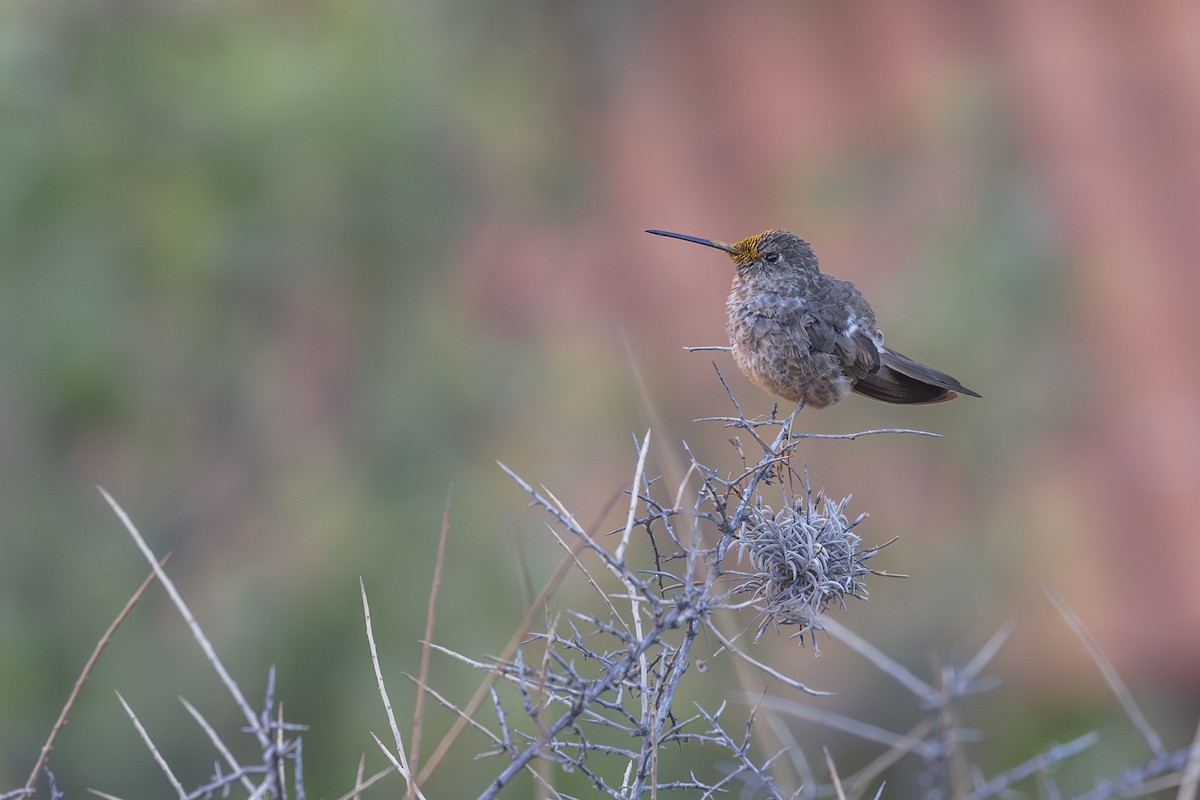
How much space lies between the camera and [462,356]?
6.10 m

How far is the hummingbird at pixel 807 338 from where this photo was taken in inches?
105

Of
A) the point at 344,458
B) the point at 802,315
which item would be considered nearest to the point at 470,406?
the point at 344,458

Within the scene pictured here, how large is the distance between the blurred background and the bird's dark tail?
2068 mm

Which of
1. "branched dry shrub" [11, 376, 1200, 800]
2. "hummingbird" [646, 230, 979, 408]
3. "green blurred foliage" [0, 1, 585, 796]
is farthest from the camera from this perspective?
"green blurred foliage" [0, 1, 585, 796]

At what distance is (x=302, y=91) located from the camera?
220 inches

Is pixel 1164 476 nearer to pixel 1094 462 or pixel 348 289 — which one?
pixel 1094 462

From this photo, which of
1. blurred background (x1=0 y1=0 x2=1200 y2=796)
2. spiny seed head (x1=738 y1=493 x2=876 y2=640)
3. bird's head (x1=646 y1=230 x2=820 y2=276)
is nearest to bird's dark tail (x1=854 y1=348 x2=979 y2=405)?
bird's head (x1=646 y1=230 x2=820 y2=276)

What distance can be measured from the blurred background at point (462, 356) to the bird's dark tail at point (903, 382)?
2.07m

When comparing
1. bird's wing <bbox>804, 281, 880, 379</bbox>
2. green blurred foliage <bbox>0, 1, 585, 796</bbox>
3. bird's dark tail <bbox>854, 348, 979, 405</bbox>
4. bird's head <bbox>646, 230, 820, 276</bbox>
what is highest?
bird's head <bbox>646, 230, 820, 276</bbox>


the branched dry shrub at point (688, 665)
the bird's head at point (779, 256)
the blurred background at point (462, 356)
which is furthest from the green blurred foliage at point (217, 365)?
the branched dry shrub at point (688, 665)

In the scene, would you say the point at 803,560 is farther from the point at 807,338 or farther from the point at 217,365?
the point at 217,365

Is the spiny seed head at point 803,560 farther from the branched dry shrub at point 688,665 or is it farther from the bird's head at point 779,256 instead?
the bird's head at point 779,256

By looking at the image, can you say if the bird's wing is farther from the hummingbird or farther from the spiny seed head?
the spiny seed head

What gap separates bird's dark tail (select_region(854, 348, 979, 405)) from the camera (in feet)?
8.90
